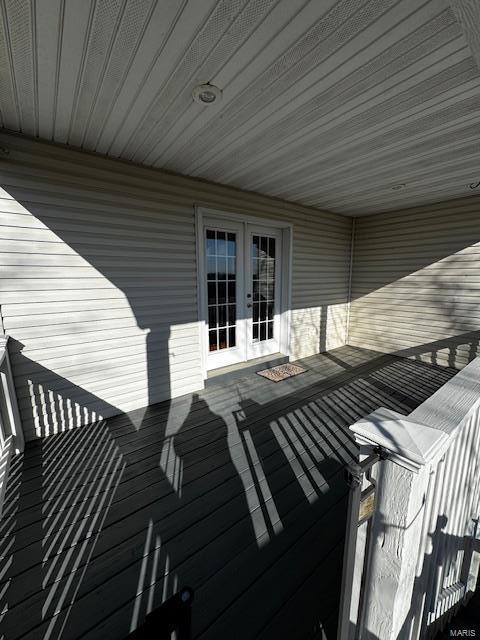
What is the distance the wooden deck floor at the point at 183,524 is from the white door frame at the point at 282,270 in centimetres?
107

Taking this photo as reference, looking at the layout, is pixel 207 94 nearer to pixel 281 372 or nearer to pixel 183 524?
pixel 183 524

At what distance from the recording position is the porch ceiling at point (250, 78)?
45.8 inches

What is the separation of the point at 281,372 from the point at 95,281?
9.16ft

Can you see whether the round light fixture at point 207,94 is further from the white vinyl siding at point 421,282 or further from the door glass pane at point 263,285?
the white vinyl siding at point 421,282

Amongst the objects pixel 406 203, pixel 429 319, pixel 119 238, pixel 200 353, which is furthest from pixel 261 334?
pixel 406 203

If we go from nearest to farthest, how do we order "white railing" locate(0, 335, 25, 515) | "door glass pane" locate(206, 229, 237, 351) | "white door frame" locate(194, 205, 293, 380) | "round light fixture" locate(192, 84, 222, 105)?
"round light fixture" locate(192, 84, 222, 105)
"white railing" locate(0, 335, 25, 515)
"white door frame" locate(194, 205, 293, 380)
"door glass pane" locate(206, 229, 237, 351)

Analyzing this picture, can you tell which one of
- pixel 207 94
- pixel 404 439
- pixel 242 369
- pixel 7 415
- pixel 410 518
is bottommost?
pixel 242 369

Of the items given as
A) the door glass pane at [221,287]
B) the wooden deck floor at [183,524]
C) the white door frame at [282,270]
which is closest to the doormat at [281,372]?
the white door frame at [282,270]

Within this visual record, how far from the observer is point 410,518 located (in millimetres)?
795

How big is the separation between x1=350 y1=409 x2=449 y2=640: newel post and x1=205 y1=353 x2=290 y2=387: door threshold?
2.82 meters

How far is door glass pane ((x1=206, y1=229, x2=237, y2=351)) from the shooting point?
3.59 m

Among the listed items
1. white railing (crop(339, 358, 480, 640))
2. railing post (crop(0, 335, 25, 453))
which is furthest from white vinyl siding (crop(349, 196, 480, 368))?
railing post (crop(0, 335, 25, 453))

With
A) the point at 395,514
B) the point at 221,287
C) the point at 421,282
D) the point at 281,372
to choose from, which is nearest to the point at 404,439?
the point at 395,514

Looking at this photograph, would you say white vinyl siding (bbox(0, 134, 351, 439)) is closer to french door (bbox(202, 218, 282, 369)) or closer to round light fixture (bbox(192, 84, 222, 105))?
french door (bbox(202, 218, 282, 369))
